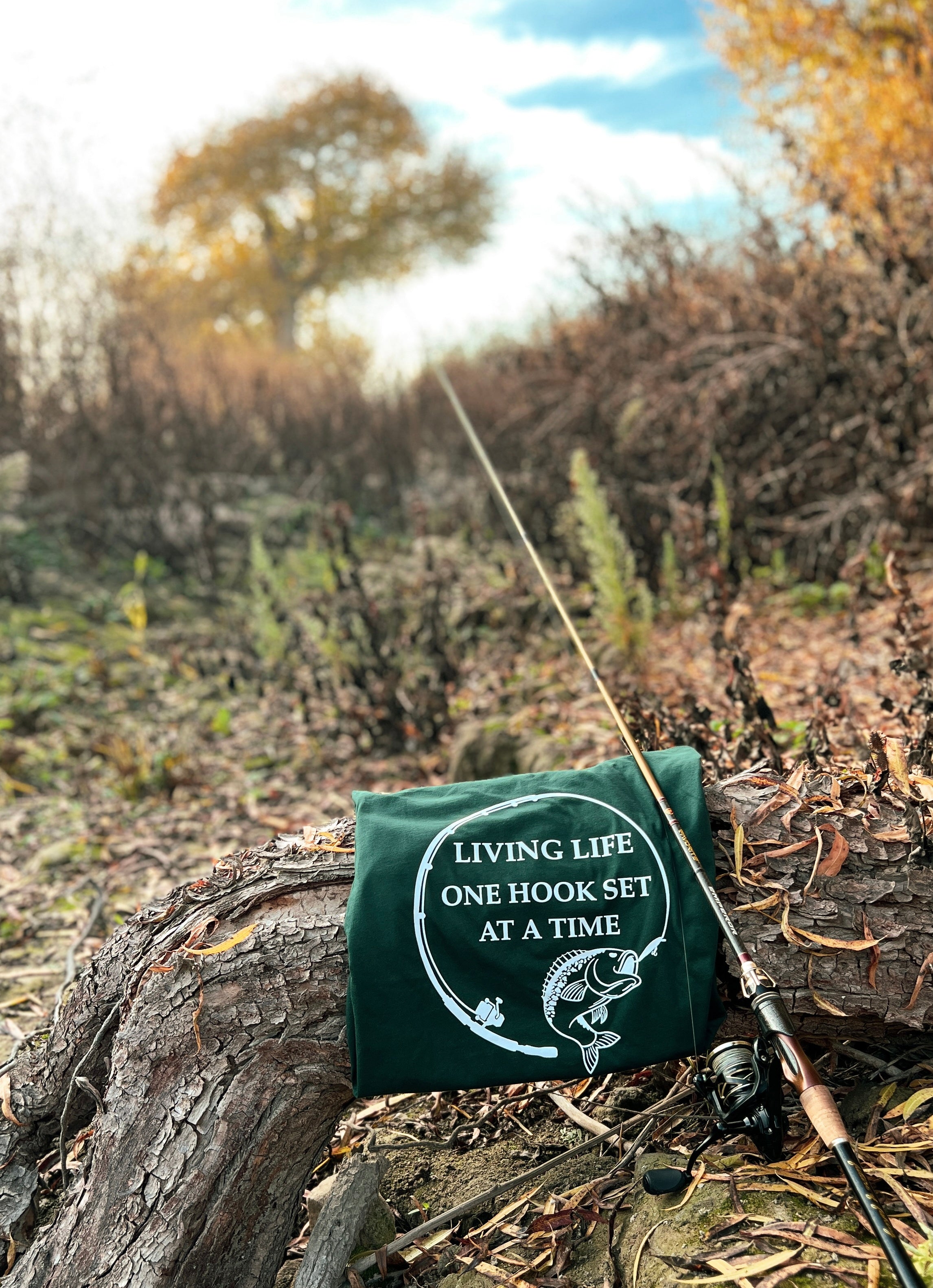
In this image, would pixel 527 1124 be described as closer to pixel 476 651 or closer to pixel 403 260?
pixel 476 651

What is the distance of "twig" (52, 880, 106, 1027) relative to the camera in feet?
9.55

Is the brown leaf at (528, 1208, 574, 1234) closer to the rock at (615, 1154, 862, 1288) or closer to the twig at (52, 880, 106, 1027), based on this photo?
the rock at (615, 1154, 862, 1288)

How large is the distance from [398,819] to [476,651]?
3755 millimetres

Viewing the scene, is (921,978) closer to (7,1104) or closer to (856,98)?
(7,1104)

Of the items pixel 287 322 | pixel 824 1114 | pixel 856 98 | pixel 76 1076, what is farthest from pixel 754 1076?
pixel 287 322

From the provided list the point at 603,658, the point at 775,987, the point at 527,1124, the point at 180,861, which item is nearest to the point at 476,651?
the point at 603,658

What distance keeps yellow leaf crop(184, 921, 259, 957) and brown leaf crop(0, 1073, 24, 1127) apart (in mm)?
704

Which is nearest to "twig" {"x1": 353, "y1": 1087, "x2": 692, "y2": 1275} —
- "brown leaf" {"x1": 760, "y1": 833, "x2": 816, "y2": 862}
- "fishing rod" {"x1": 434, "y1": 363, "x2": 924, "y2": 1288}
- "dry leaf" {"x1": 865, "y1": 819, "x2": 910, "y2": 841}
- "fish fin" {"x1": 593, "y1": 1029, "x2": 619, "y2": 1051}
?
"fishing rod" {"x1": 434, "y1": 363, "x2": 924, "y2": 1288}

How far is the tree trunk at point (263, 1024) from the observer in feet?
6.06

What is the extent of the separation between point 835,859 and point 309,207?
100 feet

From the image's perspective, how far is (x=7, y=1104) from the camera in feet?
7.34

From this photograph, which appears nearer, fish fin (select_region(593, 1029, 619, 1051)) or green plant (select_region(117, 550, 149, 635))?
fish fin (select_region(593, 1029, 619, 1051))

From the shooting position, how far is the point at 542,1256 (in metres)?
1.89

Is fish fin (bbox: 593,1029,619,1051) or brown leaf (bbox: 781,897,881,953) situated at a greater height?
brown leaf (bbox: 781,897,881,953)
